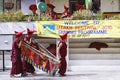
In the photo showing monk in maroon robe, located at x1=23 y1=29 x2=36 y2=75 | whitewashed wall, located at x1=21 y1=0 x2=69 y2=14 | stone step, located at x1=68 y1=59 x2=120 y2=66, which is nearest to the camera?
monk in maroon robe, located at x1=23 y1=29 x2=36 y2=75

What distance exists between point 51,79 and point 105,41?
3809mm

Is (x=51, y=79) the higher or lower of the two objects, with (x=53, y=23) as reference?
lower

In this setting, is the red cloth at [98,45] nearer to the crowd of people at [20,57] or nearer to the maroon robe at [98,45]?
the maroon robe at [98,45]

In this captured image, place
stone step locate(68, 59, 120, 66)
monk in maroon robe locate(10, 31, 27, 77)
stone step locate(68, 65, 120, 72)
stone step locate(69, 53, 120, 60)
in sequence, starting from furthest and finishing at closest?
stone step locate(69, 53, 120, 60), stone step locate(68, 59, 120, 66), stone step locate(68, 65, 120, 72), monk in maroon robe locate(10, 31, 27, 77)

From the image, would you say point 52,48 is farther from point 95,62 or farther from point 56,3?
point 56,3

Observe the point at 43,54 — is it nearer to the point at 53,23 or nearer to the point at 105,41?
the point at 53,23

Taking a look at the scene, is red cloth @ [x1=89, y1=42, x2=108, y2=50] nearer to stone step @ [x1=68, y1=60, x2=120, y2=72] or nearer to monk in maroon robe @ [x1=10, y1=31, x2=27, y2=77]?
stone step @ [x1=68, y1=60, x2=120, y2=72]

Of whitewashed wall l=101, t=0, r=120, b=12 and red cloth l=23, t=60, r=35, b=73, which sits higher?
whitewashed wall l=101, t=0, r=120, b=12

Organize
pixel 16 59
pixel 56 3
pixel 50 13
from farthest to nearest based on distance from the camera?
pixel 56 3 < pixel 50 13 < pixel 16 59

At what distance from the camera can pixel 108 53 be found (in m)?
17.8

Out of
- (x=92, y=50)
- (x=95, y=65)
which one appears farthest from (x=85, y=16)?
(x=95, y=65)

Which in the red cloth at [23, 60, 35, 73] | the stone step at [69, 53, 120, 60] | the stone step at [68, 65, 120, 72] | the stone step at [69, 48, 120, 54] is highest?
the stone step at [69, 48, 120, 54]

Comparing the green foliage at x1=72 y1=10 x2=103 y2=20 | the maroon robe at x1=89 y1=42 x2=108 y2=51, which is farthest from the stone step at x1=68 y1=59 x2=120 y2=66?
the green foliage at x1=72 y1=10 x2=103 y2=20

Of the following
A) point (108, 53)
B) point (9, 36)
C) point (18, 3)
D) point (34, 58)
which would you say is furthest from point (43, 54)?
point (18, 3)
